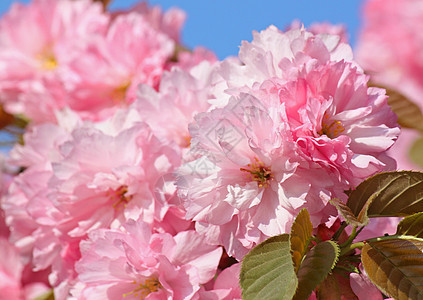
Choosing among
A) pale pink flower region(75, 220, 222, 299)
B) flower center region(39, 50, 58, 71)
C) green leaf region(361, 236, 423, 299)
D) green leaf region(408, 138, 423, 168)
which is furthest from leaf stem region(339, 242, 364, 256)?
flower center region(39, 50, 58, 71)

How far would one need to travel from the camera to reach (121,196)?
0.63 metres

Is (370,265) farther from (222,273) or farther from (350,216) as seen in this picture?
(222,273)

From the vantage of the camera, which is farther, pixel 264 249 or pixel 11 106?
pixel 11 106

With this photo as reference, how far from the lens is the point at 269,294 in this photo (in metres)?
0.42

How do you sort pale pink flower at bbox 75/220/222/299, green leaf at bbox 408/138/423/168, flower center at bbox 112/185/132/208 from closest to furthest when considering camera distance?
pale pink flower at bbox 75/220/222/299 → flower center at bbox 112/185/132/208 → green leaf at bbox 408/138/423/168

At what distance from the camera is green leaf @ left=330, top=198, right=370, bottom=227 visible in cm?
42

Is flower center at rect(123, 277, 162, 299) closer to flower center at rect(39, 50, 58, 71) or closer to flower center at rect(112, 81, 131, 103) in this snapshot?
flower center at rect(112, 81, 131, 103)

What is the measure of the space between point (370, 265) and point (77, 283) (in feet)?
1.06

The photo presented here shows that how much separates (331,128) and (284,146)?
Answer: 7 centimetres

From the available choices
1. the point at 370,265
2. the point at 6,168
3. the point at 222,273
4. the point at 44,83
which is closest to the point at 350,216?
the point at 370,265

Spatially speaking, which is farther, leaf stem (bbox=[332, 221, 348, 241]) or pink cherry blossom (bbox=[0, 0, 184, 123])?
pink cherry blossom (bbox=[0, 0, 184, 123])

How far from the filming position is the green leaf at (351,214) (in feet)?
1.39

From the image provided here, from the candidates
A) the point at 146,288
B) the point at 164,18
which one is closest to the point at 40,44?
the point at 164,18

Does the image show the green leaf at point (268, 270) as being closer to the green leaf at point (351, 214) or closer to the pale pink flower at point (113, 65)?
the green leaf at point (351, 214)
